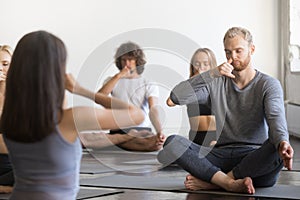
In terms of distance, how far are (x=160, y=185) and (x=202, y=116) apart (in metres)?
0.87

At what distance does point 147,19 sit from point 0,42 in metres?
1.42

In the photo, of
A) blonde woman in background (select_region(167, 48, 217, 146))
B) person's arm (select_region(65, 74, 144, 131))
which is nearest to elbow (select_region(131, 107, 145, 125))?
person's arm (select_region(65, 74, 144, 131))

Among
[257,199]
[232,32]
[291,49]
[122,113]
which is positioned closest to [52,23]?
[291,49]

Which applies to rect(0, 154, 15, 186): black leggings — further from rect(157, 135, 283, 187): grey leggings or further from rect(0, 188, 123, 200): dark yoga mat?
rect(157, 135, 283, 187): grey leggings

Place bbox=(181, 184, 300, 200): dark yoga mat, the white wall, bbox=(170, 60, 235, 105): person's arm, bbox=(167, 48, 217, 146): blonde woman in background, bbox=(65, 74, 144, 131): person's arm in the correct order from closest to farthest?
1. bbox=(65, 74, 144, 131): person's arm
2. bbox=(181, 184, 300, 200): dark yoga mat
3. bbox=(170, 60, 235, 105): person's arm
4. bbox=(167, 48, 217, 146): blonde woman in background
5. the white wall

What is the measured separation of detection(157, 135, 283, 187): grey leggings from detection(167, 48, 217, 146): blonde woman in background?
622 millimetres

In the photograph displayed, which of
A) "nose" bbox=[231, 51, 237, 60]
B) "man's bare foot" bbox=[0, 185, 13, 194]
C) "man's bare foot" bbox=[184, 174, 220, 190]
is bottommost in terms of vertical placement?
"man's bare foot" bbox=[184, 174, 220, 190]

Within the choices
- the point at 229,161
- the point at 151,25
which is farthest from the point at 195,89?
the point at 151,25

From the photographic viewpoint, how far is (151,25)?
6.84 metres

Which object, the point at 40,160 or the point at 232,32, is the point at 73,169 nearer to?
the point at 40,160

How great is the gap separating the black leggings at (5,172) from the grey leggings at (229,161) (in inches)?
32.4

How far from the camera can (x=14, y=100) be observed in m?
1.63

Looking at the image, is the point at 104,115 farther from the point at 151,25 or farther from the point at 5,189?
the point at 151,25

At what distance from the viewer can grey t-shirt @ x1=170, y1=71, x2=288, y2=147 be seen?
3.42 meters
